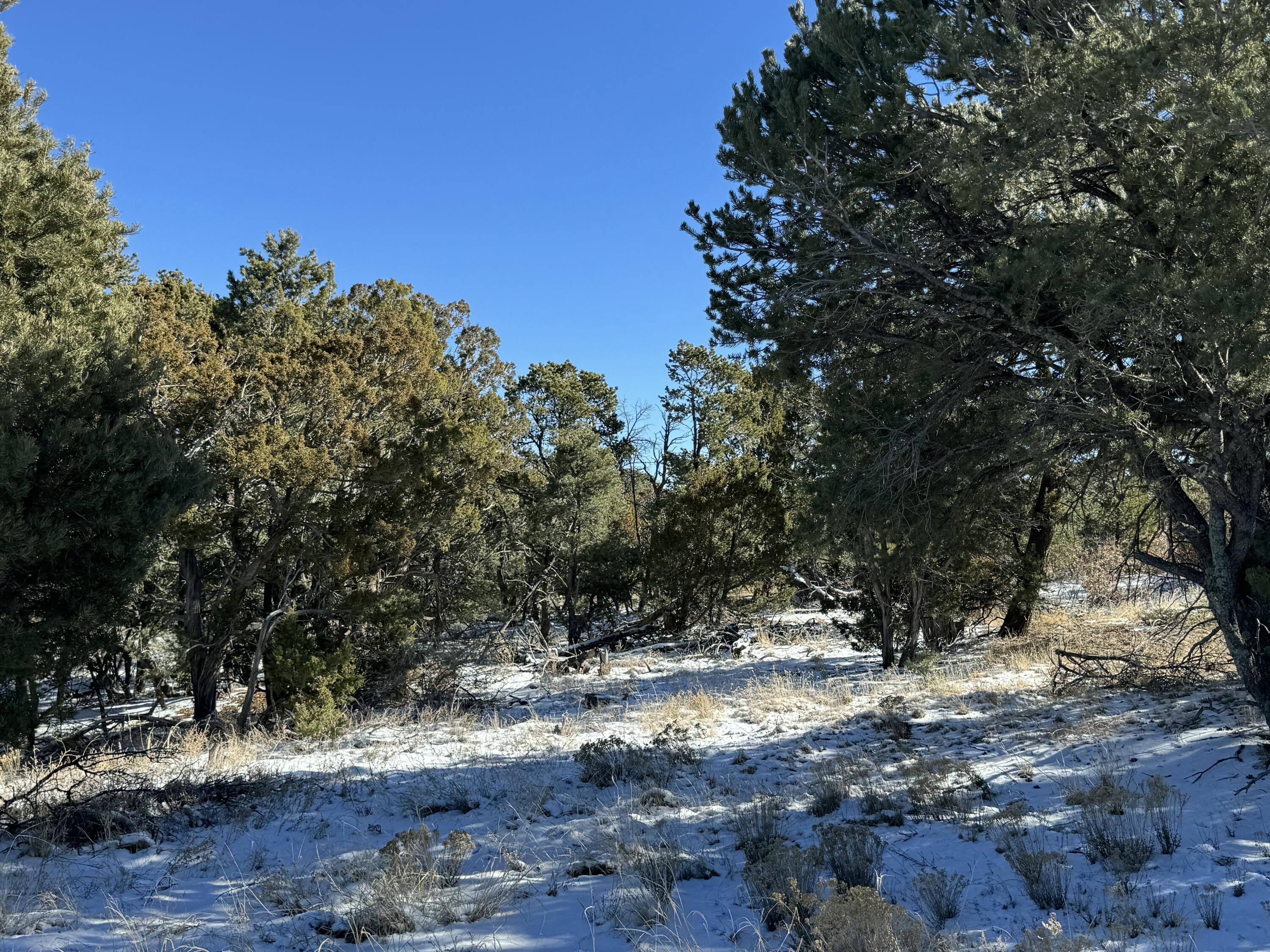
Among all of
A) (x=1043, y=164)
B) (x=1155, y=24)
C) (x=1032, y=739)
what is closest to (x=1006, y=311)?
(x=1043, y=164)

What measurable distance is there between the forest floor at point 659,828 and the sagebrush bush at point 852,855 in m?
0.09

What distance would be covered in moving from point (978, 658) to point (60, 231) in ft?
45.9

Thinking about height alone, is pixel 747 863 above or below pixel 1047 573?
below


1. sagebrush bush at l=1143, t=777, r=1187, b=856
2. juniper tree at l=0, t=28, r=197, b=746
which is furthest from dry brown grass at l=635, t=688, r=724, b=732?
juniper tree at l=0, t=28, r=197, b=746

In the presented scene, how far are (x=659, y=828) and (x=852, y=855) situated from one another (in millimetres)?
1447

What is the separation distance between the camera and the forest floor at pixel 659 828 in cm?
400

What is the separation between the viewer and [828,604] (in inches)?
642

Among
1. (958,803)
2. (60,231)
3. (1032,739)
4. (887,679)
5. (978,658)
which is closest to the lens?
(958,803)

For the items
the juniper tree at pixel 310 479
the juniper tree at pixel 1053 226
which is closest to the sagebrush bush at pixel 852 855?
the juniper tree at pixel 1053 226

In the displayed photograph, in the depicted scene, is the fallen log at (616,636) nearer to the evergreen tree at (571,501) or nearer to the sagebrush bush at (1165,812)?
the evergreen tree at (571,501)

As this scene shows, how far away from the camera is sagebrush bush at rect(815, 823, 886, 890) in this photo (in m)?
4.46

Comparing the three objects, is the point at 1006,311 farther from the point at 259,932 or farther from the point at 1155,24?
the point at 259,932

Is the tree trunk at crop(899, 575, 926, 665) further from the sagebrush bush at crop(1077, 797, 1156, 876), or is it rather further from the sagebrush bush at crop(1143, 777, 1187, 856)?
the sagebrush bush at crop(1077, 797, 1156, 876)

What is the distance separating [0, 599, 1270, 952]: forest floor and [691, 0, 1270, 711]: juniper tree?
1924 millimetres
